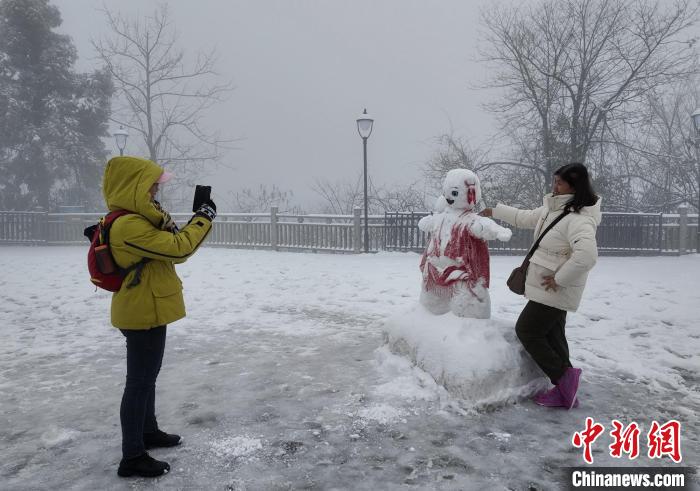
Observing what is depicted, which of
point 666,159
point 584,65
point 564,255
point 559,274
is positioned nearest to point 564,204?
point 564,255

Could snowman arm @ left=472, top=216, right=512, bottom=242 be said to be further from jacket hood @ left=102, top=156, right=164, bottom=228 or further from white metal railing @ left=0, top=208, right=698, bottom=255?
white metal railing @ left=0, top=208, right=698, bottom=255

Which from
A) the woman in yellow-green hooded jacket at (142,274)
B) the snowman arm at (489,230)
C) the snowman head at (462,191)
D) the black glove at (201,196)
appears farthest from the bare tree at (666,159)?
the woman in yellow-green hooded jacket at (142,274)

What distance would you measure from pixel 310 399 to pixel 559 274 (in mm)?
2126

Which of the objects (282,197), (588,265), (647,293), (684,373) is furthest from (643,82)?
(282,197)

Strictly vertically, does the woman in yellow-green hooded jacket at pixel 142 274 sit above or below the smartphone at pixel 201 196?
below

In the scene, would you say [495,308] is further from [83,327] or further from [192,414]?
[83,327]

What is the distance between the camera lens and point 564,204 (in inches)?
144

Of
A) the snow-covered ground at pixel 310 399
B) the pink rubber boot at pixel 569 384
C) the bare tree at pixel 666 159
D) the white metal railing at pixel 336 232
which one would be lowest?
the snow-covered ground at pixel 310 399

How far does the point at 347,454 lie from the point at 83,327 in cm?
477

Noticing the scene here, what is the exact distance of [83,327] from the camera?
6.54m

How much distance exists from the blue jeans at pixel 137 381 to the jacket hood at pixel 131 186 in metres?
0.64

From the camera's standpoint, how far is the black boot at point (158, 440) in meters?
3.26

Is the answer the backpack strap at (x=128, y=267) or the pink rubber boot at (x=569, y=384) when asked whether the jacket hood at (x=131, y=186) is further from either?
the pink rubber boot at (x=569, y=384)

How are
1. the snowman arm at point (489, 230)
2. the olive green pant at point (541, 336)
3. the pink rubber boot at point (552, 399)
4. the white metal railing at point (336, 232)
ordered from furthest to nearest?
the white metal railing at point (336, 232)
the snowman arm at point (489, 230)
the pink rubber boot at point (552, 399)
the olive green pant at point (541, 336)
